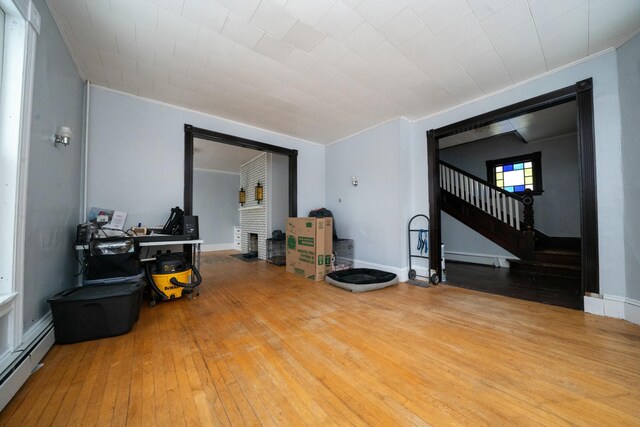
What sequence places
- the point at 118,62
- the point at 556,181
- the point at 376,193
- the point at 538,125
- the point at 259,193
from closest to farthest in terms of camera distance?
1. the point at 118,62
2. the point at 376,193
3. the point at 538,125
4. the point at 556,181
5. the point at 259,193

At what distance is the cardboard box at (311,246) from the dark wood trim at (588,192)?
10.4ft

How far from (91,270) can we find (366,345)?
109 inches

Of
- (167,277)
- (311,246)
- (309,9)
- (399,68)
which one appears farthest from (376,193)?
(167,277)

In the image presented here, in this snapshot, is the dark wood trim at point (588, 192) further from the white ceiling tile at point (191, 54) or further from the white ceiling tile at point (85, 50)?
the white ceiling tile at point (85, 50)

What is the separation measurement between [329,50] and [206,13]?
3.87ft

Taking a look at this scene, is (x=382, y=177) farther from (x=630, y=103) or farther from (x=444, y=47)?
(x=630, y=103)

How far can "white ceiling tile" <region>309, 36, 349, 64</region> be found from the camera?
234 cm

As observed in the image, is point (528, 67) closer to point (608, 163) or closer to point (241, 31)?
point (608, 163)

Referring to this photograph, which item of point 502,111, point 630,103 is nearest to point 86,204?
point 502,111

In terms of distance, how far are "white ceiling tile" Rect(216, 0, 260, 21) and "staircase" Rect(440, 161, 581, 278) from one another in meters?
5.36

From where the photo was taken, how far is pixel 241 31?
7.22ft

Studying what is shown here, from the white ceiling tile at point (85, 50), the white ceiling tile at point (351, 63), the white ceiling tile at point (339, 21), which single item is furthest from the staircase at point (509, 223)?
the white ceiling tile at point (85, 50)

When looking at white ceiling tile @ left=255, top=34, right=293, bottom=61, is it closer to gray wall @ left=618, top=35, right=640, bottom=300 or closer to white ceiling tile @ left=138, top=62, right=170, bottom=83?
white ceiling tile @ left=138, top=62, right=170, bottom=83

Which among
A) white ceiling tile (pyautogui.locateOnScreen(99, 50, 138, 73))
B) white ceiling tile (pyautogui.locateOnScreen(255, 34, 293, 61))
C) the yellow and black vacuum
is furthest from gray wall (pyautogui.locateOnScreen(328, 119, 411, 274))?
white ceiling tile (pyautogui.locateOnScreen(99, 50, 138, 73))
